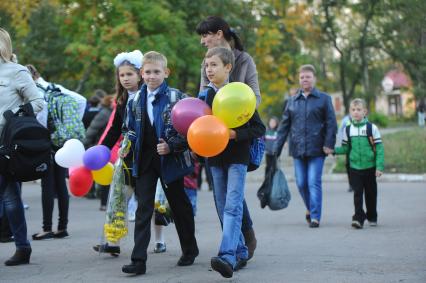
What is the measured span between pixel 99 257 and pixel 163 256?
0.62m

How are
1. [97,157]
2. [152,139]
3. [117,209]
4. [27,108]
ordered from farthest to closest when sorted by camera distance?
1. [97,157]
2. [117,209]
3. [27,108]
4. [152,139]

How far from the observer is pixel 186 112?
6254 millimetres

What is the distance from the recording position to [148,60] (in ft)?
22.5

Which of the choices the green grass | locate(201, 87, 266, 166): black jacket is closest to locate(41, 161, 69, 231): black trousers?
locate(201, 87, 266, 166): black jacket

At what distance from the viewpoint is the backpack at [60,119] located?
30.3 feet

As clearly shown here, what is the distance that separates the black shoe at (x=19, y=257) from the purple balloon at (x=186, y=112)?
6.56 feet

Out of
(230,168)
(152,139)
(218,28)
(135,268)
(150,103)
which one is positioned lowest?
(135,268)

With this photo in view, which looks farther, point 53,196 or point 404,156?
point 404,156

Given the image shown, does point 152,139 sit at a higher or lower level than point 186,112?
lower

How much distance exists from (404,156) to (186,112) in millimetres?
15580

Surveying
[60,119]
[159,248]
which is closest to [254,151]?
[159,248]

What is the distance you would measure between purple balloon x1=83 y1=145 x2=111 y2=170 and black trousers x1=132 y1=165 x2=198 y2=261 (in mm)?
742

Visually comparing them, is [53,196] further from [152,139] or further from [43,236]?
[152,139]

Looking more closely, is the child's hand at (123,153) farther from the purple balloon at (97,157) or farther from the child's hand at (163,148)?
the child's hand at (163,148)
